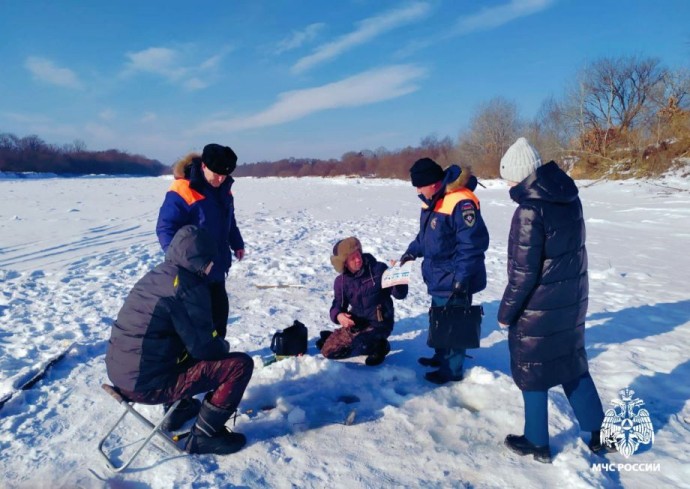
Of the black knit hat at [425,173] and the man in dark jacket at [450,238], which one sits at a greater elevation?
the black knit hat at [425,173]

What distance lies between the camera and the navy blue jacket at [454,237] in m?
3.41

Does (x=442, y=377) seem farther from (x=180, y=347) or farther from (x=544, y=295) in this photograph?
(x=180, y=347)

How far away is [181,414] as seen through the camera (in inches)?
123

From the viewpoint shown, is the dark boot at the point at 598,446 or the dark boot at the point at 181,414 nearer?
the dark boot at the point at 598,446

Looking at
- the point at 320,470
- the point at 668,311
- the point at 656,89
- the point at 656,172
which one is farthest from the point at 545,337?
the point at 656,89

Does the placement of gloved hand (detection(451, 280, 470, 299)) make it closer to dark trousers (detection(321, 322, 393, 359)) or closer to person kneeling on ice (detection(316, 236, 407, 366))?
person kneeling on ice (detection(316, 236, 407, 366))

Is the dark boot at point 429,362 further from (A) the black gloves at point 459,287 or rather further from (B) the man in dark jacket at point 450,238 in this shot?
(A) the black gloves at point 459,287

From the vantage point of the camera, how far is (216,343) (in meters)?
2.70

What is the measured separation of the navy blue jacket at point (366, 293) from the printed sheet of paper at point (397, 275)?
17 centimetres

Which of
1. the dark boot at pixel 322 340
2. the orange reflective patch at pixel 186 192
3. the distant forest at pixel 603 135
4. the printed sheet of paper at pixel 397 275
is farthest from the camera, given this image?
the distant forest at pixel 603 135

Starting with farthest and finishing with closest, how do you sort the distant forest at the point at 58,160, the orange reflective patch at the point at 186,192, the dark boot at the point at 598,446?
the distant forest at the point at 58,160
the orange reflective patch at the point at 186,192
the dark boot at the point at 598,446

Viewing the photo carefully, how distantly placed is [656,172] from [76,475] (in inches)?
1060

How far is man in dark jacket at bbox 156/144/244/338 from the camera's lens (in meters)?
3.46

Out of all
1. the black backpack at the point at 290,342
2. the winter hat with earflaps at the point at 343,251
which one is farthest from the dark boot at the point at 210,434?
the winter hat with earflaps at the point at 343,251
